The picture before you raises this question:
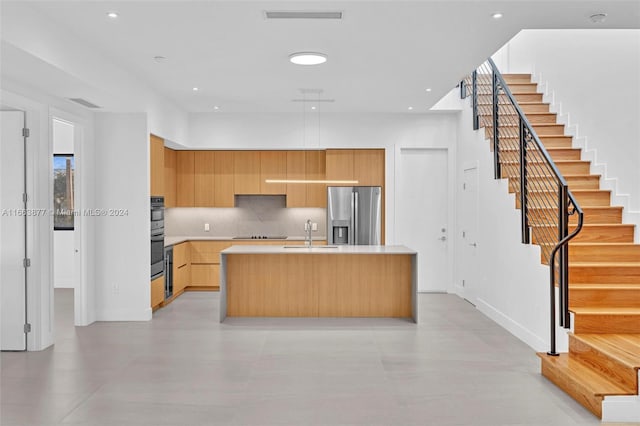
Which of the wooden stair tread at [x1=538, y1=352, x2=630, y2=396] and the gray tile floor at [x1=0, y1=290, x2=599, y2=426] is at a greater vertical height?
the wooden stair tread at [x1=538, y1=352, x2=630, y2=396]

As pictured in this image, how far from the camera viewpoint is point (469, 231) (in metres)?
7.53

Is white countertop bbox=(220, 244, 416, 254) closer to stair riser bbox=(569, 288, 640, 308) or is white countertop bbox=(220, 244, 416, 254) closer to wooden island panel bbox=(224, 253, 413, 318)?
wooden island panel bbox=(224, 253, 413, 318)

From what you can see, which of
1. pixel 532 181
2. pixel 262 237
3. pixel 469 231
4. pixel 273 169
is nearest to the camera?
pixel 532 181

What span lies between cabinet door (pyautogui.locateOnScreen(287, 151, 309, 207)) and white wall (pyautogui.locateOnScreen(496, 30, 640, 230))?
155 inches

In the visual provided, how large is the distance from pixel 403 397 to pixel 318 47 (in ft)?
10.3

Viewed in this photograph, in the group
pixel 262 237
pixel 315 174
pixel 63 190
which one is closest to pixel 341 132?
pixel 315 174

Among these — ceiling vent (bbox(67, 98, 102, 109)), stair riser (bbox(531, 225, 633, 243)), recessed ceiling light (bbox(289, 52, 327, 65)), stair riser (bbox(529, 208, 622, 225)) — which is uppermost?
recessed ceiling light (bbox(289, 52, 327, 65))

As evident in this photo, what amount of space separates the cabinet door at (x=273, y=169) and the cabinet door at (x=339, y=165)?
30.6 inches

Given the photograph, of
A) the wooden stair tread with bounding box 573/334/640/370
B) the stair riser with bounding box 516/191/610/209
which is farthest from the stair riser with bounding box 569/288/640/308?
the stair riser with bounding box 516/191/610/209

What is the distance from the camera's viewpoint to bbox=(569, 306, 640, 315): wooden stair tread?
Answer: 4.27 metres

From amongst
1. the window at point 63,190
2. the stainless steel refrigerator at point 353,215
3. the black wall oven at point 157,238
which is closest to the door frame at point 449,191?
the stainless steel refrigerator at point 353,215

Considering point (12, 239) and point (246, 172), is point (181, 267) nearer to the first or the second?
point (246, 172)

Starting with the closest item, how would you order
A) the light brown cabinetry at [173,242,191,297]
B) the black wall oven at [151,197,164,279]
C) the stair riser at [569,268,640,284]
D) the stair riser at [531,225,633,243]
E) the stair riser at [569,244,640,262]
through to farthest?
the stair riser at [569,268,640,284]
the stair riser at [569,244,640,262]
the stair riser at [531,225,633,243]
the black wall oven at [151,197,164,279]
the light brown cabinetry at [173,242,191,297]

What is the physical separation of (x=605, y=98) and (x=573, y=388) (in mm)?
3871
